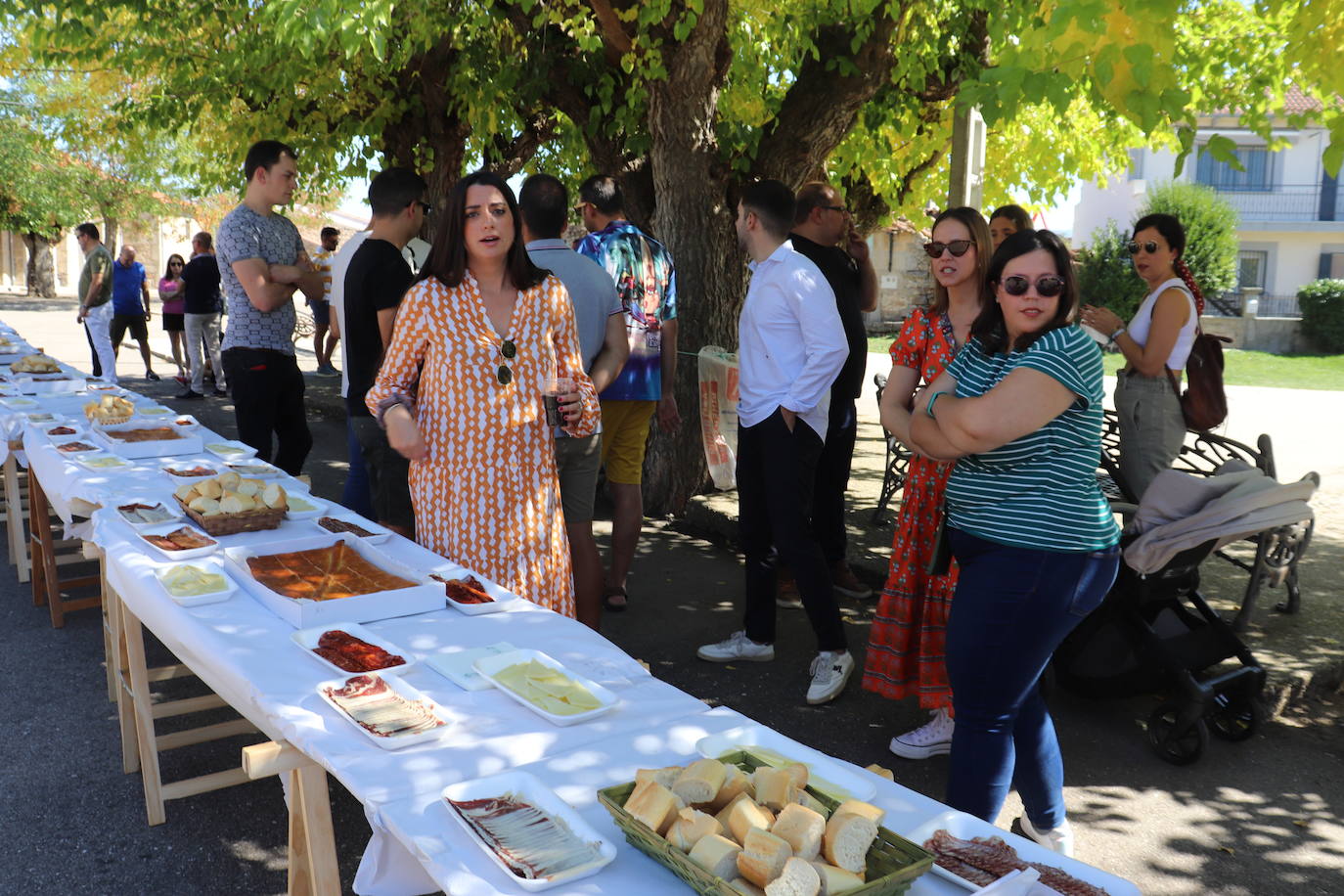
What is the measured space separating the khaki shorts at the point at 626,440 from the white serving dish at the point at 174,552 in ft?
7.22

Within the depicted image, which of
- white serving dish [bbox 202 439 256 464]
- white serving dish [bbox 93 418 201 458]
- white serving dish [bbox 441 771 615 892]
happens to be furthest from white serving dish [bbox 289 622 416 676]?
white serving dish [bbox 93 418 201 458]

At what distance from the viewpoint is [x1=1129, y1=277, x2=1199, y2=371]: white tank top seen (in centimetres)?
477

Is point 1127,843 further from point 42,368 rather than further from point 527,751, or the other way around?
point 42,368

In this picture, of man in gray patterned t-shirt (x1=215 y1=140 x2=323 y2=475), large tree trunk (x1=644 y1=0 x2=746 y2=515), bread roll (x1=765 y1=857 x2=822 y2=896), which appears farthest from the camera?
large tree trunk (x1=644 y1=0 x2=746 y2=515)

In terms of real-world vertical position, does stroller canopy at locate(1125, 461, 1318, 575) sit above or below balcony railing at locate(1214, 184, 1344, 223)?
below

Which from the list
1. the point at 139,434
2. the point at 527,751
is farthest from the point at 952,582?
the point at 139,434

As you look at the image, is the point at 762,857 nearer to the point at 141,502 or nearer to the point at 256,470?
the point at 141,502

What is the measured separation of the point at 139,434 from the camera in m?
5.12

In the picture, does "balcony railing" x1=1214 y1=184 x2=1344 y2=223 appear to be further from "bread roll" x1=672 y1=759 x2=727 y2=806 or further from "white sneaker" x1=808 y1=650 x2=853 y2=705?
"bread roll" x1=672 y1=759 x2=727 y2=806

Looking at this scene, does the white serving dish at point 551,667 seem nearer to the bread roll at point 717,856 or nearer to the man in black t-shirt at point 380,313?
the bread roll at point 717,856

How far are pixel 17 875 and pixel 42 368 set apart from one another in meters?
5.21

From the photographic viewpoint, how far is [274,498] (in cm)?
358

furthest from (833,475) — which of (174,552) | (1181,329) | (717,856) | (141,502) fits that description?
(717,856)

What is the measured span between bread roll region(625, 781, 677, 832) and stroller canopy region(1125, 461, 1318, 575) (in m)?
2.73
